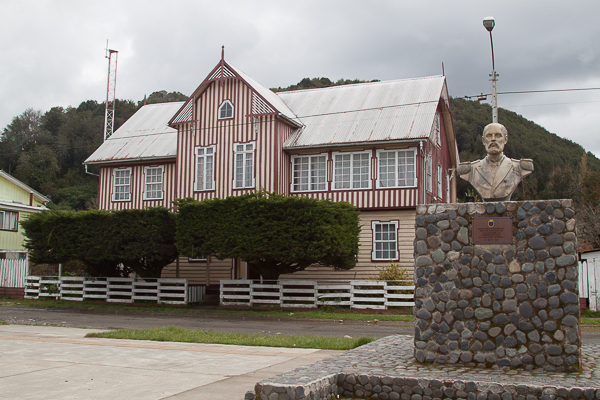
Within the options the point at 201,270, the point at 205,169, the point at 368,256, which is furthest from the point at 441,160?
the point at 201,270

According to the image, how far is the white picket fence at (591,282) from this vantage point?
1916 centimetres

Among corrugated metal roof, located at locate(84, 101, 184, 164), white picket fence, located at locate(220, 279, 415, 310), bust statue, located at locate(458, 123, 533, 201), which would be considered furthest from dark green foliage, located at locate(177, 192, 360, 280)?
bust statue, located at locate(458, 123, 533, 201)

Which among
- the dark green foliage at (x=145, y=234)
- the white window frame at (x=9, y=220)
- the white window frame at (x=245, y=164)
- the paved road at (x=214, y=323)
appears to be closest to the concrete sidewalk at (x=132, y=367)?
the paved road at (x=214, y=323)

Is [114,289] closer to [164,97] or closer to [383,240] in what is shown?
[383,240]

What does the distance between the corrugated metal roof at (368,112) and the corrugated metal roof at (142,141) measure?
275 inches

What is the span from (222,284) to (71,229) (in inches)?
290

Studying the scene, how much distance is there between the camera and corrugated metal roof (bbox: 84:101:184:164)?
95.6 feet

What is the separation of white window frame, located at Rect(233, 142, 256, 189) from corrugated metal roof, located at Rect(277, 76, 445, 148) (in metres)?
1.72

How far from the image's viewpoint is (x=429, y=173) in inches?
1029

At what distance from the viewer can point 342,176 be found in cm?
2558

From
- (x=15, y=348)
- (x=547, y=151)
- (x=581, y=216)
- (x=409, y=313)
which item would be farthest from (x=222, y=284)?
(x=547, y=151)

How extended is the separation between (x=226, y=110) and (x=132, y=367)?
62.4ft

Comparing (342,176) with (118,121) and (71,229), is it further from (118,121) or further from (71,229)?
(118,121)

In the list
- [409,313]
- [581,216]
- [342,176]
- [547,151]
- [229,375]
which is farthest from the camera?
[547,151]
